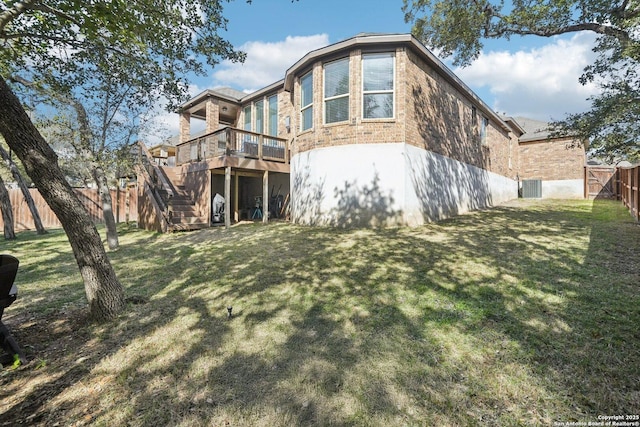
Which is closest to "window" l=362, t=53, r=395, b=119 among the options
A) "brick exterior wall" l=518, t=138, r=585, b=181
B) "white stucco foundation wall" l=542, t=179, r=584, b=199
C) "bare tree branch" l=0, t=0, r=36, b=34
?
"bare tree branch" l=0, t=0, r=36, b=34

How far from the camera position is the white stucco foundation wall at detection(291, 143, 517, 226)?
8828 millimetres

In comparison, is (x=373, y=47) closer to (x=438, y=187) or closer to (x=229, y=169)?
(x=438, y=187)

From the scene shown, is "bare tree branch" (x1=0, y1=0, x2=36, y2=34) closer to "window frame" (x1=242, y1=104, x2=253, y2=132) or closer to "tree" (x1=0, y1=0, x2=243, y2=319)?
"tree" (x1=0, y1=0, x2=243, y2=319)

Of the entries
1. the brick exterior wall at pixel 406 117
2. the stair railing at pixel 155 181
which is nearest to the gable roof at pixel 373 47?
the brick exterior wall at pixel 406 117

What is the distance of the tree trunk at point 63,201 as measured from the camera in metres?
3.09

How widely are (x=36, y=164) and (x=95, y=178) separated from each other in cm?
564

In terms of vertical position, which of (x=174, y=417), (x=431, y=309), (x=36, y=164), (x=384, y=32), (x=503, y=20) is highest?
(x=503, y=20)

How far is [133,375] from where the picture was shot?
260 cm

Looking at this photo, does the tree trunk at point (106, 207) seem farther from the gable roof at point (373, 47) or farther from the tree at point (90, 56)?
the gable roof at point (373, 47)

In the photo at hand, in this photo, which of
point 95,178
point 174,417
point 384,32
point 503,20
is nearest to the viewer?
point 174,417

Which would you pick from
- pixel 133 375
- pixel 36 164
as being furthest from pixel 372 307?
pixel 36 164

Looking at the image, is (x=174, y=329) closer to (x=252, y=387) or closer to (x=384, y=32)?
(x=252, y=387)

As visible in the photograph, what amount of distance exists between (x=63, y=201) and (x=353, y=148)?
732cm

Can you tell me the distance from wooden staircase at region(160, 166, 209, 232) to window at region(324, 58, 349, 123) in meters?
5.97
